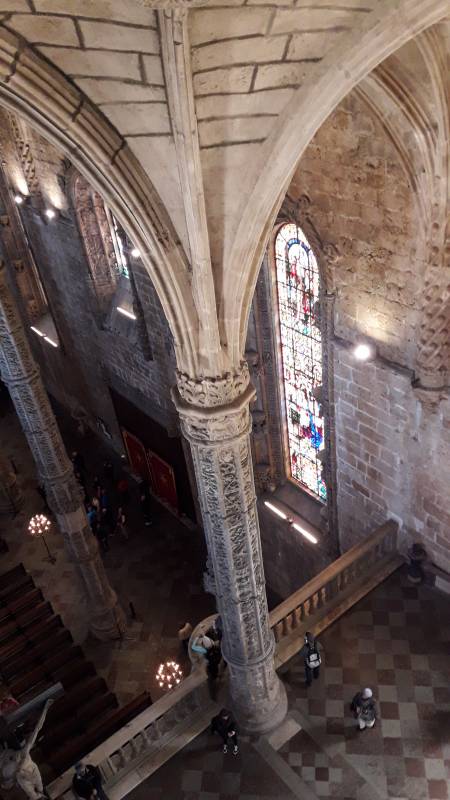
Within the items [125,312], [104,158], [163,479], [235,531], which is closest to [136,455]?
[163,479]

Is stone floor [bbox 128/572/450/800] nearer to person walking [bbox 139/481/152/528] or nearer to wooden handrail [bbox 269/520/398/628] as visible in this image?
wooden handrail [bbox 269/520/398/628]

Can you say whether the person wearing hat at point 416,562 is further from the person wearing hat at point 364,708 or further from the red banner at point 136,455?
the red banner at point 136,455

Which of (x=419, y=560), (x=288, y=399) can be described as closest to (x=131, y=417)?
(x=288, y=399)

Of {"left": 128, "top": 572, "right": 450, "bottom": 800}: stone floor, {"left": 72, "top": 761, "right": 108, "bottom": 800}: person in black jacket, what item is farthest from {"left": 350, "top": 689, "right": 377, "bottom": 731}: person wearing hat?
{"left": 72, "top": 761, "right": 108, "bottom": 800}: person in black jacket

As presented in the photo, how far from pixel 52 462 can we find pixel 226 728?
19.5 feet

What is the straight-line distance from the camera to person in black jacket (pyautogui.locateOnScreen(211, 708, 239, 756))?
1026cm

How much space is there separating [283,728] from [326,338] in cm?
602

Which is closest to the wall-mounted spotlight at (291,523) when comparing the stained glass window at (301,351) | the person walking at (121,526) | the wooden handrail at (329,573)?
the stained glass window at (301,351)

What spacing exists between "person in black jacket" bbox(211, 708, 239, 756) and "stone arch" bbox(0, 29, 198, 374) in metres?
5.73

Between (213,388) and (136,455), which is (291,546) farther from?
(213,388)

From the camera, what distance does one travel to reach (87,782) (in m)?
9.70

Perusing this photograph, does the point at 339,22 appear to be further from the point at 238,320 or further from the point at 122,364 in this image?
the point at 122,364

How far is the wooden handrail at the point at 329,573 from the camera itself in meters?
11.3

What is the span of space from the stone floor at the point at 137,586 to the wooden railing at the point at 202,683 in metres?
4.05
